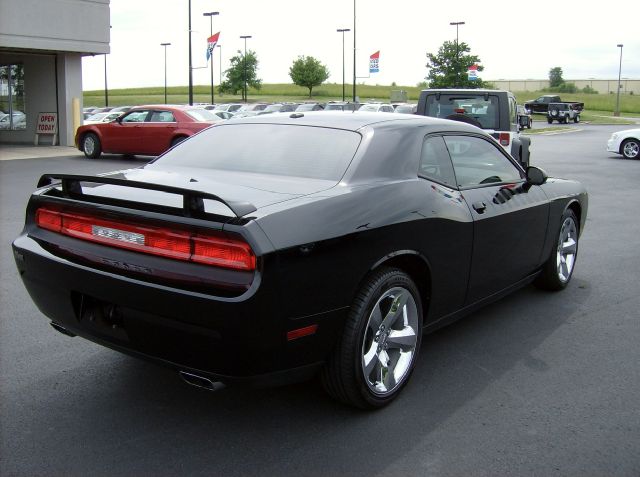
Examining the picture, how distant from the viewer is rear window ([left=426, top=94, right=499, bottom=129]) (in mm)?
12656

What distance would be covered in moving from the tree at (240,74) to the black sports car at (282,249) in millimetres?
74105

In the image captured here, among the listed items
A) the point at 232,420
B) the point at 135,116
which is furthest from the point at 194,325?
the point at 135,116

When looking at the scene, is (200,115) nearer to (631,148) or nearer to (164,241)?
(631,148)

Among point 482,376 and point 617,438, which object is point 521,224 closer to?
point 482,376

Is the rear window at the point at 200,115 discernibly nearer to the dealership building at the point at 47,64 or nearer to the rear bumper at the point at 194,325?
the dealership building at the point at 47,64

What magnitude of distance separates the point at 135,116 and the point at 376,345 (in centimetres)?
1620

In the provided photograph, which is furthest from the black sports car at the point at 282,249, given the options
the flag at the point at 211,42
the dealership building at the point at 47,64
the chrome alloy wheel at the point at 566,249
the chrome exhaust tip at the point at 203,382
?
the flag at the point at 211,42

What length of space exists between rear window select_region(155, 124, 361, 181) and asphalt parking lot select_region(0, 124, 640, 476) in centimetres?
124

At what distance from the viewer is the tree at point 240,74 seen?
7712 centimetres

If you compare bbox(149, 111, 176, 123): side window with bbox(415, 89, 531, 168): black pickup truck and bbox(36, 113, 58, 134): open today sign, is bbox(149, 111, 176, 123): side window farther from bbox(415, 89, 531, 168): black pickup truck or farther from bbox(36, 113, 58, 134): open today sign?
bbox(415, 89, 531, 168): black pickup truck

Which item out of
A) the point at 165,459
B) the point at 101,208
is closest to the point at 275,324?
the point at 165,459

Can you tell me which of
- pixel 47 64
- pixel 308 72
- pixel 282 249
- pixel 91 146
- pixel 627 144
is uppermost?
pixel 308 72

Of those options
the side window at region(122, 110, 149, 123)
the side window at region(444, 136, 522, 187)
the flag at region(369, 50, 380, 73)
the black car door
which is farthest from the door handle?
the flag at region(369, 50, 380, 73)

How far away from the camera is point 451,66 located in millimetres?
55656
